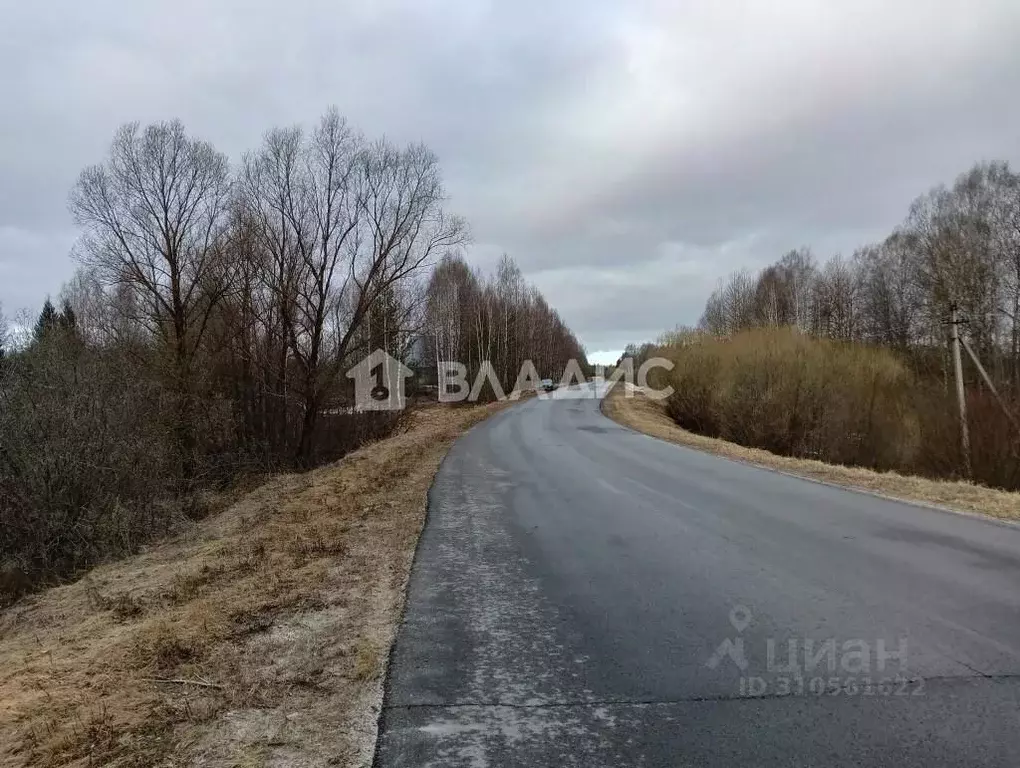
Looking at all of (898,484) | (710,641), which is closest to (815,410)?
(898,484)

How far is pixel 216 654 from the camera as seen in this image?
14.8 ft

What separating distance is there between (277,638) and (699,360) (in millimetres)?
28660

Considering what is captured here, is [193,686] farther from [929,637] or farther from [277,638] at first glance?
[929,637]

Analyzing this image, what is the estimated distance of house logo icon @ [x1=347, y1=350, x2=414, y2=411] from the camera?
2845 cm

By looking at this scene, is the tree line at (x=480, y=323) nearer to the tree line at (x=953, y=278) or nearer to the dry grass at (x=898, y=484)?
the tree line at (x=953, y=278)

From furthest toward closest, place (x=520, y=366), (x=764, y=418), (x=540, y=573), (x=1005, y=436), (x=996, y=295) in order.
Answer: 1. (x=520, y=366)
2. (x=996, y=295)
3. (x=764, y=418)
4. (x=1005, y=436)
5. (x=540, y=573)

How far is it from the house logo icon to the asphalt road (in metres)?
19.7

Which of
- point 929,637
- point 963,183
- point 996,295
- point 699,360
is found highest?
point 963,183

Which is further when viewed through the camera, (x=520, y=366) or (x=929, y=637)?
(x=520, y=366)

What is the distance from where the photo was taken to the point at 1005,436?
18547 mm

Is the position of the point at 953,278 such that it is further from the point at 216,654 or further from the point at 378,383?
the point at 216,654

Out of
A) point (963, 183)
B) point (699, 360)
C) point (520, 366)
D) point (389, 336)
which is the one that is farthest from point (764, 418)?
point (520, 366)

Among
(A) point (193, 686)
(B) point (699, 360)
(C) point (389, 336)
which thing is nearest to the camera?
(A) point (193, 686)

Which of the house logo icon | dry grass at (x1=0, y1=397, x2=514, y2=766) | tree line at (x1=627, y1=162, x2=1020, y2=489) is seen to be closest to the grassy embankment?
tree line at (x1=627, y1=162, x2=1020, y2=489)
